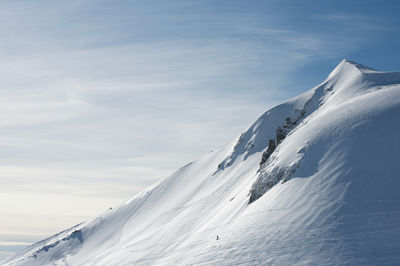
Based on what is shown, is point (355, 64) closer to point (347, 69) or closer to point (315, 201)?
point (347, 69)

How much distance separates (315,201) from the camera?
41625 millimetres

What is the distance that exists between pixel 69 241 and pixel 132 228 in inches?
1039

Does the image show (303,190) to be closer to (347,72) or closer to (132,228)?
(347,72)

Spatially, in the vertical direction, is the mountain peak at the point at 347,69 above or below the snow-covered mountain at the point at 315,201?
above

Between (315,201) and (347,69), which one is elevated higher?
(347,69)

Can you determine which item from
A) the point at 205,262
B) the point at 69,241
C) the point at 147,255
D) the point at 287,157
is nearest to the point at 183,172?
the point at 69,241

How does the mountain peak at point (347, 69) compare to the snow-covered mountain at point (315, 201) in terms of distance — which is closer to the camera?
the snow-covered mountain at point (315, 201)

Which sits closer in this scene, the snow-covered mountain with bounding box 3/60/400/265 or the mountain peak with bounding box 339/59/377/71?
the snow-covered mountain with bounding box 3/60/400/265

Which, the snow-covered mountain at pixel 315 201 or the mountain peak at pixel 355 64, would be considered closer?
the snow-covered mountain at pixel 315 201

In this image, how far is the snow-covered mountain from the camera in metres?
36.8

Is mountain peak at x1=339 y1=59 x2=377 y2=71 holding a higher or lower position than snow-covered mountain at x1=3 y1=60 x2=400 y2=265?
higher

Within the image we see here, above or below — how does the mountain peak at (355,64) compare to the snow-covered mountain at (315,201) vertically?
above

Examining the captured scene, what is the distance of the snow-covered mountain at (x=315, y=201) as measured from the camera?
36.8 m

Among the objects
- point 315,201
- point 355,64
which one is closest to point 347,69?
point 355,64
